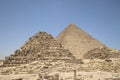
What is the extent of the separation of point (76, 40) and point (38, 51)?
2056 inches

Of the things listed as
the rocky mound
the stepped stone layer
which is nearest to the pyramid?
the rocky mound

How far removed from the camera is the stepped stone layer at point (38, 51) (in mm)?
39850

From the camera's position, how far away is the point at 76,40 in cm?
9325

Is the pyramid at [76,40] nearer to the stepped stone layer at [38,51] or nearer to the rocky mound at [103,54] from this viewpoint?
the rocky mound at [103,54]

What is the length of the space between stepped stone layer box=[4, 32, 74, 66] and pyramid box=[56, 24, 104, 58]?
43107mm

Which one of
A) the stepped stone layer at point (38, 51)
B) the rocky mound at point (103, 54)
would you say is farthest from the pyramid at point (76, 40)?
the stepped stone layer at point (38, 51)

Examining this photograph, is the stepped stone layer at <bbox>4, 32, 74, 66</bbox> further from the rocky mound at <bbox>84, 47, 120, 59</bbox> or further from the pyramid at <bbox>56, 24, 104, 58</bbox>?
the pyramid at <bbox>56, 24, 104, 58</bbox>

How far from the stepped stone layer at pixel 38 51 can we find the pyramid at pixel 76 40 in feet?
141

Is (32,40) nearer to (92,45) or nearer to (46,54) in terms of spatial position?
(46,54)

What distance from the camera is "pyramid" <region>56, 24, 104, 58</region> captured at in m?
89.1

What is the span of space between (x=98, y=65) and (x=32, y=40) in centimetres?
1152

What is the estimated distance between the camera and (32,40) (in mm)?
45188

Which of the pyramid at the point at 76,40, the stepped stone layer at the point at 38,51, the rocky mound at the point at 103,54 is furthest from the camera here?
the pyramid at the point at 76,40

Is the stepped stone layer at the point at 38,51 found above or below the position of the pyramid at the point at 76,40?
below
